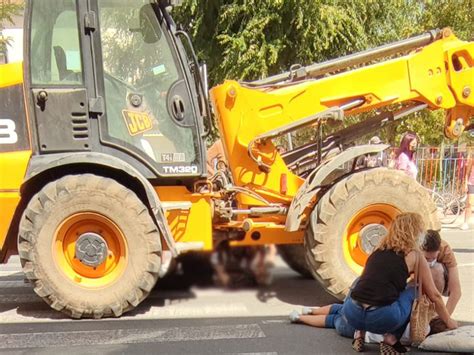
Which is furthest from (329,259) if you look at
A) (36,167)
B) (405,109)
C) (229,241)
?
(36,167)

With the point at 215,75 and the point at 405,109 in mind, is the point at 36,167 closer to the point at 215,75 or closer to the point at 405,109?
the point at 405,109

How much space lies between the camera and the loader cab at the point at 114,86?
4840 millimetres

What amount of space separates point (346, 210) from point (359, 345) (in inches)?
55.4

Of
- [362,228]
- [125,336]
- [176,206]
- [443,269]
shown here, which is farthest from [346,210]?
[125,336]

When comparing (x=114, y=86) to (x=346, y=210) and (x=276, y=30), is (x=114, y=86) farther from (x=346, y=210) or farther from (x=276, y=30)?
(x=276, y=30)

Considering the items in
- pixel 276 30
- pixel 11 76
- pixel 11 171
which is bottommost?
pixel 11 171

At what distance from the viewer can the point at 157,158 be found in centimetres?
507

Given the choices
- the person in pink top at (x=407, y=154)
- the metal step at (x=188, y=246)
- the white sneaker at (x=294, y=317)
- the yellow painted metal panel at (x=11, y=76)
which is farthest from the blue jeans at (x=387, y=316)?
the person in pink top at (x=407, y=154)

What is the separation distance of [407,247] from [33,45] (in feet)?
11.7

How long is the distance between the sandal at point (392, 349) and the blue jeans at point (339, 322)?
322mm

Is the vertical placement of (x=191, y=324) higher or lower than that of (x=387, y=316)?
lower

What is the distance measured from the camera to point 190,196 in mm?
5203

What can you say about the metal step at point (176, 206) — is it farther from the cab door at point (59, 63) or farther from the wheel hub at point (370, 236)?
the wheel hub at point (370, 236)

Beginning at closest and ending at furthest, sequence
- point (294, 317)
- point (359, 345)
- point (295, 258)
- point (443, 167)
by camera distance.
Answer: point (359, 345)
point (294, 317)
point (295, 258)
point (443, 167)
